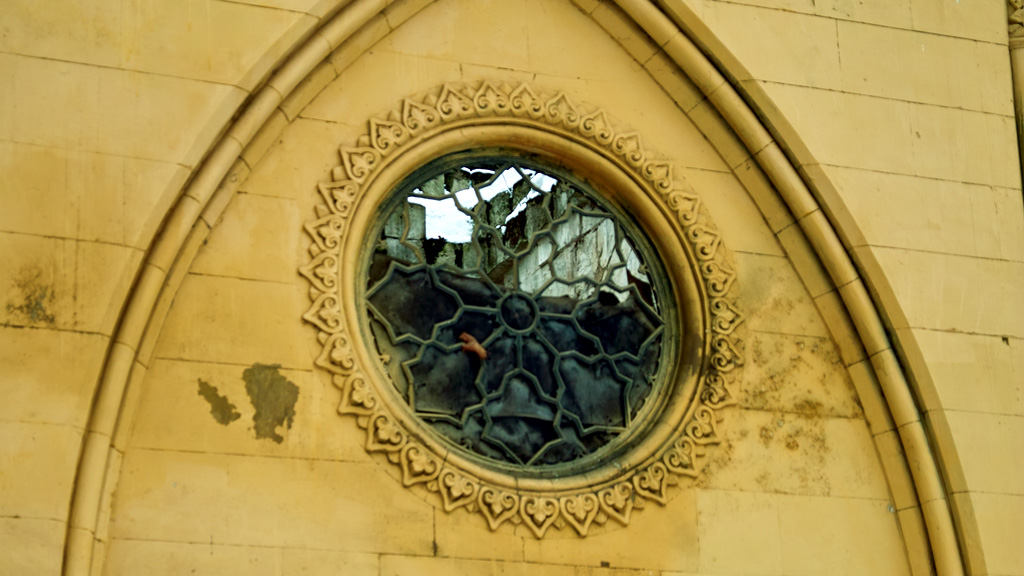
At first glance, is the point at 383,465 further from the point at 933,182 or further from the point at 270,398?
the point at 933,182

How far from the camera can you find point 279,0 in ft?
21.3

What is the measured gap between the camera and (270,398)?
626 cm

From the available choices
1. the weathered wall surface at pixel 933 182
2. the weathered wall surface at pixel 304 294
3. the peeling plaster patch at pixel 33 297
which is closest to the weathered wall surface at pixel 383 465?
the weathered wall surface at pixel 304 294

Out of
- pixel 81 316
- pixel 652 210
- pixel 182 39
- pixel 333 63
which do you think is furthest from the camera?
pixel 652 210

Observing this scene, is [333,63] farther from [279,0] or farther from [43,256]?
[43,256]

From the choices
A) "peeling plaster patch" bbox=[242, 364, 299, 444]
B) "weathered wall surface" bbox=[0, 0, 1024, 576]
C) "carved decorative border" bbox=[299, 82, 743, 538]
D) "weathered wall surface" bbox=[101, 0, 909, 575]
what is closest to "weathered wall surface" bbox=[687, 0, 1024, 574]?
"weathered wall surface" bbox=[0, 0, 1024, 576]

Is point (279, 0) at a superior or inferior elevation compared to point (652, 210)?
superior

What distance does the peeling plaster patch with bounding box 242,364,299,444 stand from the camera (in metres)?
6.21

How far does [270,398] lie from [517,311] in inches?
53.7

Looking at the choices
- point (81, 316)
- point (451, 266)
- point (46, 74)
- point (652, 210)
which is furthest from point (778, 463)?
point (46, 74)

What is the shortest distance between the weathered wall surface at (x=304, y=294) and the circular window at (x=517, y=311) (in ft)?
1.46

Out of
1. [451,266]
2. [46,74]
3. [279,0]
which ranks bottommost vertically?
[451,266]

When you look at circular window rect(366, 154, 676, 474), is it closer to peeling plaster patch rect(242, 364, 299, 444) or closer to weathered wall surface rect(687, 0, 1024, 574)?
peeling plaster patch rect(242, 364, 299, 444)

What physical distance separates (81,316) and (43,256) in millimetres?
293
